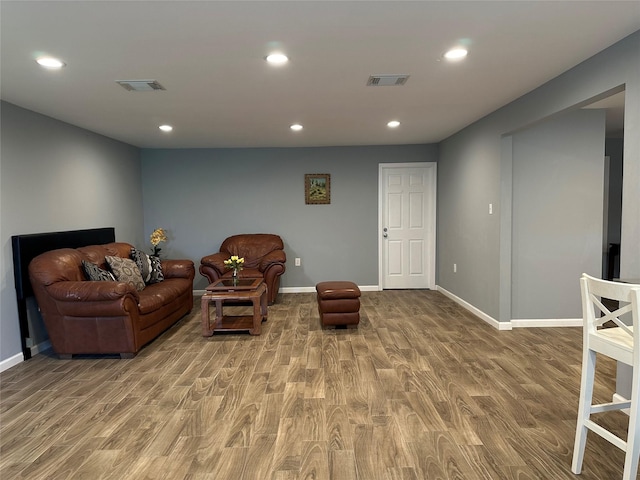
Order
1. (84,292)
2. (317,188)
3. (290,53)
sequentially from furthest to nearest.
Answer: (317,188) < (84,292) < (290,53)

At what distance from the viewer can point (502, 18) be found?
2.03m

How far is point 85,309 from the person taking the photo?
3.22 m

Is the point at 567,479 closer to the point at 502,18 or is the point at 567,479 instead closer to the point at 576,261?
the point at 502,18

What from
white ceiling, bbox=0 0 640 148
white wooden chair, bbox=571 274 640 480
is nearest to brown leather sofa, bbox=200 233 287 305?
white ceiling, bbox=0 0 640 148

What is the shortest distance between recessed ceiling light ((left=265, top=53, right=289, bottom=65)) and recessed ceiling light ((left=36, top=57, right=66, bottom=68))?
1.41 m

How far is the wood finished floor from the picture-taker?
1946 millimetres

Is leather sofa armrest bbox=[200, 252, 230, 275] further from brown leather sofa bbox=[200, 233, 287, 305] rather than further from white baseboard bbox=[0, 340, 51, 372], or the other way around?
white baseboard bbox=[0, 340, 51, 372]

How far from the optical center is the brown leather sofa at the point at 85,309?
320 centimetres

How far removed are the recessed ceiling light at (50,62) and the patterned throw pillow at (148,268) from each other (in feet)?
7.87

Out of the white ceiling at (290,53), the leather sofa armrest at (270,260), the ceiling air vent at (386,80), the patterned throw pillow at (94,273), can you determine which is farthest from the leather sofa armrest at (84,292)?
the ceiling air vent at (386,80)

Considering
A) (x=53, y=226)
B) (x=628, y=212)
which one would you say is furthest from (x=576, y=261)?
(x=53, y=226)

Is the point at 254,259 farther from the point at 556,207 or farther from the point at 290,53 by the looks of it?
the point at 556,207

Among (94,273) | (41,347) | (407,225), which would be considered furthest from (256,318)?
(407,225)

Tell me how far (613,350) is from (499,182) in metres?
2.59
